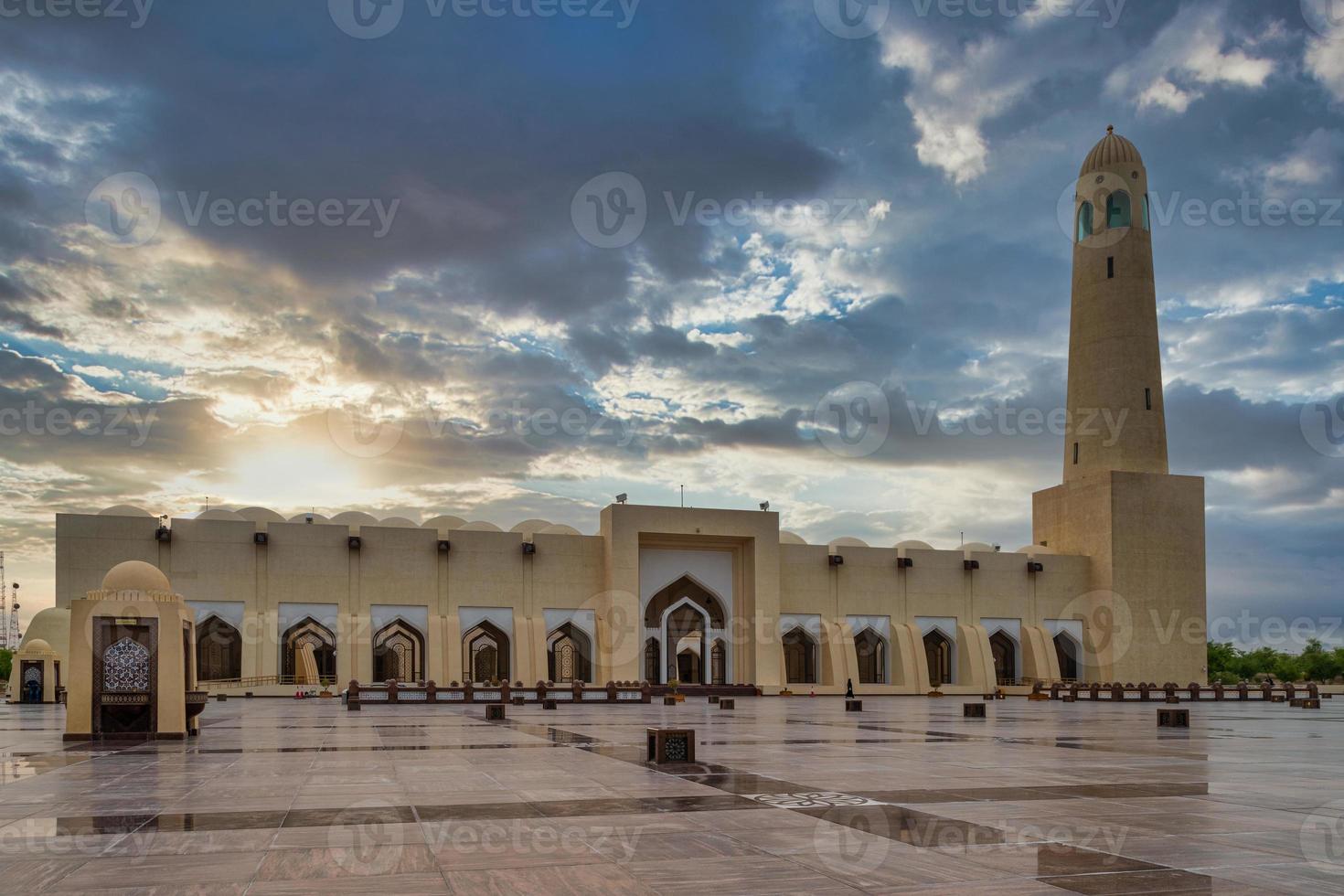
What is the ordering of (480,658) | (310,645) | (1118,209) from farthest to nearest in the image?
(480,658) → (1118,209) → (310,645)

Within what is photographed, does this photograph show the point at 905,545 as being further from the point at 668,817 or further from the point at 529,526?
the point at 668,817

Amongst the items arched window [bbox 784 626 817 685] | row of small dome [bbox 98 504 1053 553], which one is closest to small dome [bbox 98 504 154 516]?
row of small dome [bbox 98 504 1053 553]

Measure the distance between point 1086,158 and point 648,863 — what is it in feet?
144

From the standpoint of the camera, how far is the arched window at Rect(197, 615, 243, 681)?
35219 millimetres

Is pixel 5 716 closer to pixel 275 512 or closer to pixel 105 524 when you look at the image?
pixel 105 524

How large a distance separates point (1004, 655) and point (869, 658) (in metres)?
5.27

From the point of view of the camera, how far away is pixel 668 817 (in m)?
6.91

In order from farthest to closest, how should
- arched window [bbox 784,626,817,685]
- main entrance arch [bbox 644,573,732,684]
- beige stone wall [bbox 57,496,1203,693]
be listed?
arched window [bbox 784,626,817,685] < main entrance arch [bbox 644,573,732,684] < beige stone wall [bbox 57,496,1203,693]

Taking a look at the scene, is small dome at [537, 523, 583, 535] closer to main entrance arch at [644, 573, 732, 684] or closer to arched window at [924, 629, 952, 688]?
main entrance arch at [644, 573, 732, 684]

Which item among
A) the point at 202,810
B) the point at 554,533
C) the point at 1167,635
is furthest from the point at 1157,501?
the point at 202,810

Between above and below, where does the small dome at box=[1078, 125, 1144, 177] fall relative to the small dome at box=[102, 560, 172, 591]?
above

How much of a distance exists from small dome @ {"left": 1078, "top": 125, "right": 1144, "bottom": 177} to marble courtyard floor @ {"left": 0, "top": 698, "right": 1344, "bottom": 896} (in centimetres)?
3412

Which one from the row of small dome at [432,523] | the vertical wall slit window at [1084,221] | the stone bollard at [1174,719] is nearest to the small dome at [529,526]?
the row of small dome at [432,523]

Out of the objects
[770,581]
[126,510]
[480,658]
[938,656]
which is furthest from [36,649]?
[938,656]
